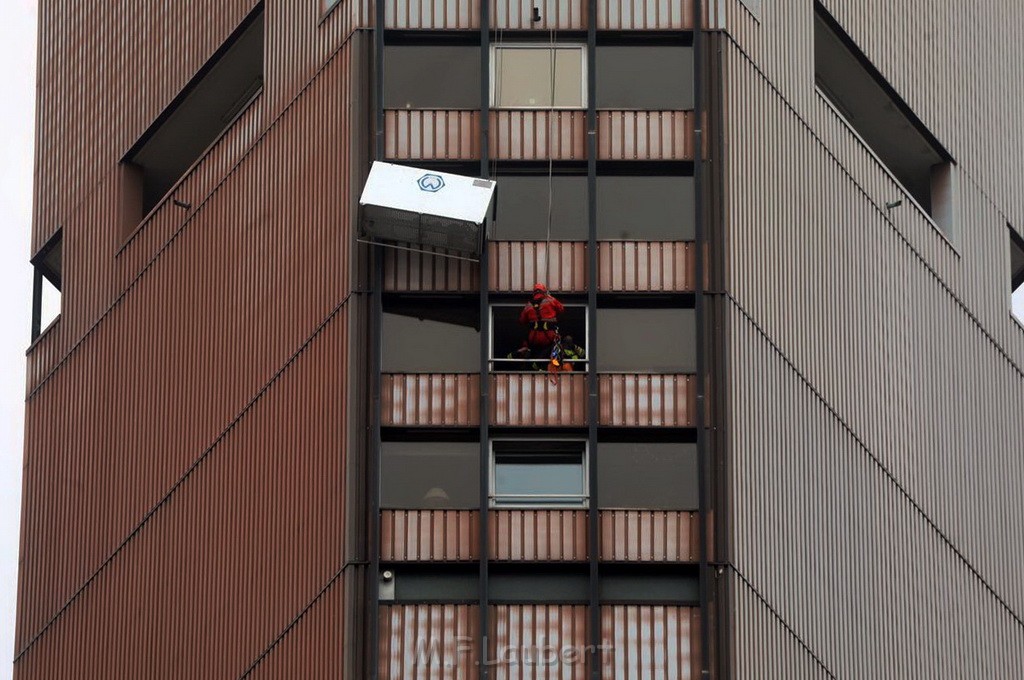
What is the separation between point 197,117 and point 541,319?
1463 centimetres

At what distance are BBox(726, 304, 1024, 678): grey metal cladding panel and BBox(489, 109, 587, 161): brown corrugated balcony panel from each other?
5206mm

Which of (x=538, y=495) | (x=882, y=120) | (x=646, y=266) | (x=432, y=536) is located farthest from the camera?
(x=882, y=120)

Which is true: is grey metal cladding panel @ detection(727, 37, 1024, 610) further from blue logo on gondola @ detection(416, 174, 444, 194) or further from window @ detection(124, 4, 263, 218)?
window @ detection(124, 4, 263, 218)

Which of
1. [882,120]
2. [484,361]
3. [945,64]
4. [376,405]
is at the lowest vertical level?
[376,405]

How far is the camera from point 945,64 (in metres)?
56.5

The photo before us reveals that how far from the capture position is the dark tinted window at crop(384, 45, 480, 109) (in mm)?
49281

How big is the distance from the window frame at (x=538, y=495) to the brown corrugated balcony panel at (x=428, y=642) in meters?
2.36

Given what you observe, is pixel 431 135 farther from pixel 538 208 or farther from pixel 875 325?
pixel 875 325

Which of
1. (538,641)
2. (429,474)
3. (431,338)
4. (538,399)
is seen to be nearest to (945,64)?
(538,399)

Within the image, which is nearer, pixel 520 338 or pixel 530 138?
pixel 520 338

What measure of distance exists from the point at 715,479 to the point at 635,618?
3401 mm

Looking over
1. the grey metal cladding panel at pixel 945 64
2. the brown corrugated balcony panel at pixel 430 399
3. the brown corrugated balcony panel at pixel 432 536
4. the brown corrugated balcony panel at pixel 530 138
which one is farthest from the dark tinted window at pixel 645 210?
the brown corrugated balcony panel at pixel 432 536

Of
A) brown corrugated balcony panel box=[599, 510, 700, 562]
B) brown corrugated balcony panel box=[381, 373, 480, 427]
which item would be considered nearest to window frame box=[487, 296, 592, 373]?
brown corrugated balcony panel box=[381, 373, 480, 427]

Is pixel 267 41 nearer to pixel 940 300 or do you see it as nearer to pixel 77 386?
pixel 77 386
